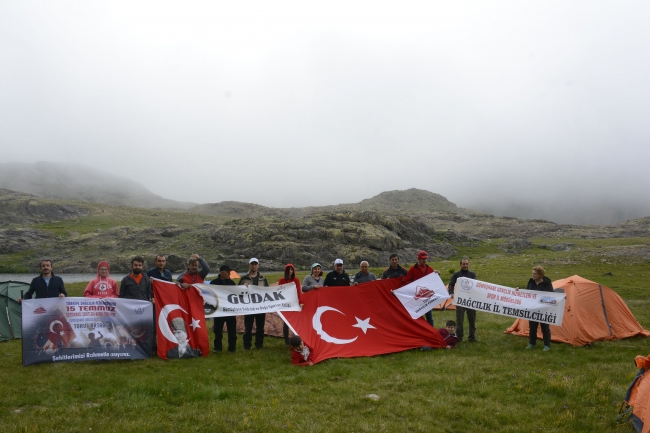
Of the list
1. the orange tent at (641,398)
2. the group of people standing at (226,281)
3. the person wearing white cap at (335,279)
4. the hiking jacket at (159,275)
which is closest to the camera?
the orange tent at (641,398)

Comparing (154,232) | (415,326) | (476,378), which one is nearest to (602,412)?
(476,378)

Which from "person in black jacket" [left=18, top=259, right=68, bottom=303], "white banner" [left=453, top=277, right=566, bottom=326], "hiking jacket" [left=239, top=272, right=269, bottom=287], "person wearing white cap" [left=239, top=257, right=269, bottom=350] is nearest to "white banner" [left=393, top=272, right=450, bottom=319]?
"white banner" [left=453, top=277, right=566, bottom=326]

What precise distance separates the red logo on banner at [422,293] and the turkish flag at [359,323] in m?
0.66

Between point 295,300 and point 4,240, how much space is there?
119 metres

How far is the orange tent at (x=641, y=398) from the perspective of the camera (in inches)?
240

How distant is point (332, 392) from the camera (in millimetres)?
8477

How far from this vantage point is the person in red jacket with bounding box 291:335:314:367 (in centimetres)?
1089

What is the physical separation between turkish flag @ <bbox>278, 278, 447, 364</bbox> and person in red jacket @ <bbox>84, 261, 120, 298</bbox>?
5.36 m

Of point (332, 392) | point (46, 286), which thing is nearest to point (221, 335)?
point (46, 286)

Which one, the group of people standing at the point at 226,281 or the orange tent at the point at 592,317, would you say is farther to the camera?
the orange tent at the point at 592,317

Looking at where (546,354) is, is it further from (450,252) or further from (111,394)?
(450,252)

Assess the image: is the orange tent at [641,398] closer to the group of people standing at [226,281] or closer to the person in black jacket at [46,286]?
the group of people standing at [226,281]

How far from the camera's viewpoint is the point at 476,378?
30.6 feet

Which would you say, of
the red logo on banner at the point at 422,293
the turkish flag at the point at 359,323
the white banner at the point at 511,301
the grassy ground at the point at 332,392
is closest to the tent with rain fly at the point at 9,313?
the grassy ground at the point at 332,392
